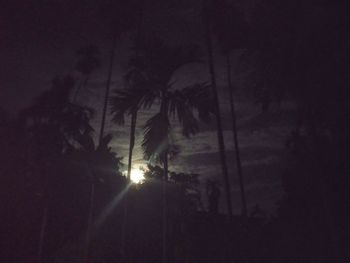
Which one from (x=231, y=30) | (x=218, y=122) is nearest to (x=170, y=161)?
(x=218, y=122)

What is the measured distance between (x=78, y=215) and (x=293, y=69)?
37.4 feet

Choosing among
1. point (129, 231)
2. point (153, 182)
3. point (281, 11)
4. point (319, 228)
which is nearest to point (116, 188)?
point (129, 231)

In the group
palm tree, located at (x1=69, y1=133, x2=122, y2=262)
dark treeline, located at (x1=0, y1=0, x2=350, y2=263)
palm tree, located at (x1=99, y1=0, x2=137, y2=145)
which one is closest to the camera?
dark treeline, located at (x1=0, y1=0, x2=350, y2=263)

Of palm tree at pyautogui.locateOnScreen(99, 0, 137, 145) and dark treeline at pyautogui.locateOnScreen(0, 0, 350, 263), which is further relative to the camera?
palm tree at pyautogui.locateOnScreen(99, 0, 137, 145)

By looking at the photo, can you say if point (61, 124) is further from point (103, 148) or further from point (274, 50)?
point (274, 50)

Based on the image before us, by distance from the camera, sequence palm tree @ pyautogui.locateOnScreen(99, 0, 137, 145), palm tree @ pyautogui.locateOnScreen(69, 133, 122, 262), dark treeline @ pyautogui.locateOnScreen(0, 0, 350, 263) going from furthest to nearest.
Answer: palm tree @ pyautogui.locateOnScreen(99, 0, 137, 145), palm tree @ pyautogui.locateOnScreen(69, 133, 122, 262), dark treeline @ pyautogui.locateOnScreen(0, 0, 350, 263)

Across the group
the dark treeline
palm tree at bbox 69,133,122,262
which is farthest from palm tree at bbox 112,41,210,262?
palm tree at bbox 69,133,122,262

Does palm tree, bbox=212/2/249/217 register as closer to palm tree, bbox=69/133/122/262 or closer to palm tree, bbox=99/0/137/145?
palm tree, bbox=99/0/137/145

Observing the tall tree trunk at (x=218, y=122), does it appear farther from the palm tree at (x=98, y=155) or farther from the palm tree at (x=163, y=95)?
the palm tree at (x=98, y=155)

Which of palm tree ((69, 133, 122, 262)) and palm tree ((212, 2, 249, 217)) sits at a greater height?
palm tree ((212, 2, 249, 217))

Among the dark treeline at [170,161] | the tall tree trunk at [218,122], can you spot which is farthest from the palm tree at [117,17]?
the tall tree trunk at [218,122]

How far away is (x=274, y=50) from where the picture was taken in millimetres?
12648

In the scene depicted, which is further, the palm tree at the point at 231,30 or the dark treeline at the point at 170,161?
the palm tree at the point at 231,30

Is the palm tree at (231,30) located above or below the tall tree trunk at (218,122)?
above
